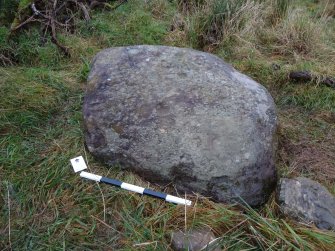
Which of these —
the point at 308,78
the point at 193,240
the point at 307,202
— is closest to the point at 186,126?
the point at 193,240

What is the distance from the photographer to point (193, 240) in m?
1.82

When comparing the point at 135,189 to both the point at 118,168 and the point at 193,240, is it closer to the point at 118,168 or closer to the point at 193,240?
the point at 118,168

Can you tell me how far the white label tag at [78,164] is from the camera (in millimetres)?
2174

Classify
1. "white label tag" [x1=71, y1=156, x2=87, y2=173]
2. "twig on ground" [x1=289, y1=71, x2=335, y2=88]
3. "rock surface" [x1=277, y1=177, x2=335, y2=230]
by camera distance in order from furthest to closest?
"twig on ground" [x1=289, y1=71, x2=335, y2=88], "white label tag" [x1=71, y1=156, x2=87, y2=173], "rock surface" [x1=277, y1=177, x2=335, y2=230]

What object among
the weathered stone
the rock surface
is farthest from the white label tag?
the rock surface

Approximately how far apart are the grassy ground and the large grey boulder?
12 cm

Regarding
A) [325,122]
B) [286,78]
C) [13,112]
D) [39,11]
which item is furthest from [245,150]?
[39,11]

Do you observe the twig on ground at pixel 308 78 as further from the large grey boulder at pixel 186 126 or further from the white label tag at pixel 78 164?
the white label tag at pixel 78 164

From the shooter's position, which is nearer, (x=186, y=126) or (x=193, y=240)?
(x=193, y=240)

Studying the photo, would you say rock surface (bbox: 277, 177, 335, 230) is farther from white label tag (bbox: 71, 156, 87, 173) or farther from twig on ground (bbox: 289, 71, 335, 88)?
twig on ground (bbox: 289, 71, 335, 88)

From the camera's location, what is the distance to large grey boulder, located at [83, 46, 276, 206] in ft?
6.77

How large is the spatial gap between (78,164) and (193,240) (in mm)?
815

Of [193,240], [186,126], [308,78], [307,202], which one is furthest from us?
[308,78]

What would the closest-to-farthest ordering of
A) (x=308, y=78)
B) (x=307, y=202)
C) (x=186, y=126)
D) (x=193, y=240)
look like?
(x=193, y=240), (x=307, y=202), (x=186, y=126), (x=308, y=78)
